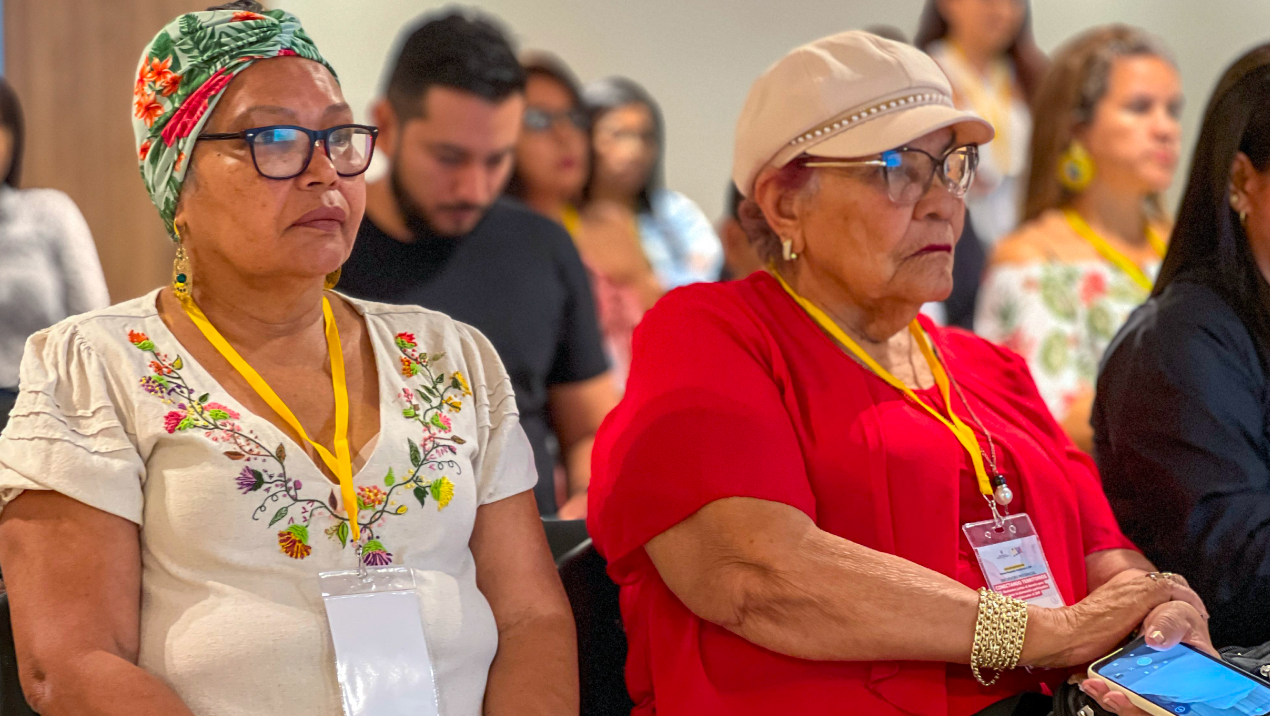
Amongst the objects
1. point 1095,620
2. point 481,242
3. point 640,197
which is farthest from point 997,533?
point 640,197

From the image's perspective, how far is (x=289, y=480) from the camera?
1.57 m

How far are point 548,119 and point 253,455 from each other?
3.44m

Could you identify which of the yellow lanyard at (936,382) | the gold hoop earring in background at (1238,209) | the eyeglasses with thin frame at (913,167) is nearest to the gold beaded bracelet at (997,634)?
the yellow lanyard at (936,382)

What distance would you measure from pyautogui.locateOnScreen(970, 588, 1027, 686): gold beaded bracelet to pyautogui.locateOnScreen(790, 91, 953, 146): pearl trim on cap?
735 millimetres

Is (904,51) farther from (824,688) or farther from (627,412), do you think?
(824,688)

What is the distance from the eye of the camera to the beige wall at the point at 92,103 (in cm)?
356

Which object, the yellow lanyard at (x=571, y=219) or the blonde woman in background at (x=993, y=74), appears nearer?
the yellow lanyard at (x=571, y=219)

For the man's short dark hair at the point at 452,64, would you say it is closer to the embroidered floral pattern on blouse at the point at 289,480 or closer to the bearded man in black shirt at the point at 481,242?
the bearded man in black shirt at the point at 481,242

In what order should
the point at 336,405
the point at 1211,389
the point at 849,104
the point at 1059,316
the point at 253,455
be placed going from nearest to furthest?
the point at 253,455
the point at 336,405
the point at 849,104
the point at 1211,389
the point at 1059,316

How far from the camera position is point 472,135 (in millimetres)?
3137

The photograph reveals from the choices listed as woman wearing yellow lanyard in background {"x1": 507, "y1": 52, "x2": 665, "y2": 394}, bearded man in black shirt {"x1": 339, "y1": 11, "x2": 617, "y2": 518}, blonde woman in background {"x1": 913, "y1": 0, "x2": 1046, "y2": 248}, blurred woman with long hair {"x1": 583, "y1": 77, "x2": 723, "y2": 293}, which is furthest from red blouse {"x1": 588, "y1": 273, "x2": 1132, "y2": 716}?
blonde woman in background {"x1": 913, "y1": 0, "x2": 1046, "y2": 248}

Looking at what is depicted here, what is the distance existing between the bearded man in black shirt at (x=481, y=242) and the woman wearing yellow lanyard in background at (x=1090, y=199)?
131 centimetres

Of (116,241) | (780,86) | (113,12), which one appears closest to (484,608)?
(780,86)

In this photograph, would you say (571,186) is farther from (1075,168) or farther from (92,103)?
(1075,168)
